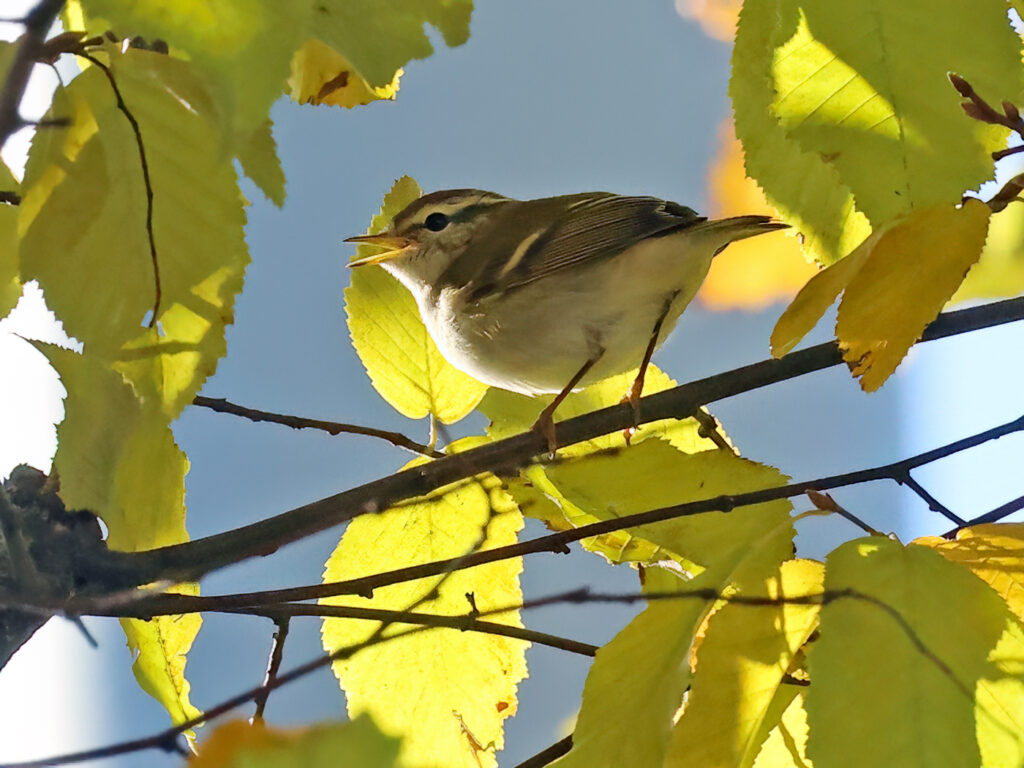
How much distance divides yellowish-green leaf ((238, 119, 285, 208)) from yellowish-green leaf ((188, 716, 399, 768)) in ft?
0.51

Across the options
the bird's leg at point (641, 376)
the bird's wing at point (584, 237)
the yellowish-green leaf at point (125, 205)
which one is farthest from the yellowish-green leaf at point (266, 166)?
the bird's wing at point (584, 237)

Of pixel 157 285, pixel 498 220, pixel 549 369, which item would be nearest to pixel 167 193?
pixel 157 285

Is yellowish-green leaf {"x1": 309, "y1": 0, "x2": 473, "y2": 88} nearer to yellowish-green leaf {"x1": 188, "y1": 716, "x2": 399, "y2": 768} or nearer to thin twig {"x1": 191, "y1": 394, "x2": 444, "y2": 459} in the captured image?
yellowish-green leaf {"x1": 188, "y1": 716, "x2": 399, "y2": 768}

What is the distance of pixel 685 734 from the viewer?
0.34 m

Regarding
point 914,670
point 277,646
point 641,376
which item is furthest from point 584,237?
point 914,670

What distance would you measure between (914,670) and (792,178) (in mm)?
198

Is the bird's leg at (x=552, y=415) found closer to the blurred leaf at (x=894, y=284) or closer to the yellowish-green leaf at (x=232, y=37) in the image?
the blurred leaf at (x=894, y=284)

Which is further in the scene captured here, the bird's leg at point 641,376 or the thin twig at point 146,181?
the bird's leg at point 641,376

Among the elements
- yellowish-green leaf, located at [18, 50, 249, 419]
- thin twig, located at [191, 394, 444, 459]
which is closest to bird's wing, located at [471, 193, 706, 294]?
thin twig, located at [191, 394, 444, 459]

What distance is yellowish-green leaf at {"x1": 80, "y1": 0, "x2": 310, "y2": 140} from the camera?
0.68ft

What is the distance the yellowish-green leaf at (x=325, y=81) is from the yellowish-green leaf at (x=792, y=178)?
140 millimetres

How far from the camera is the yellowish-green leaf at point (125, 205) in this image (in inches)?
11.8

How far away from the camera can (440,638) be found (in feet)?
1.70

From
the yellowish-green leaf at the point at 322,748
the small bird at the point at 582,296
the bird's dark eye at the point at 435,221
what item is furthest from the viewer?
the bird's dark eye at the point at 435,221
